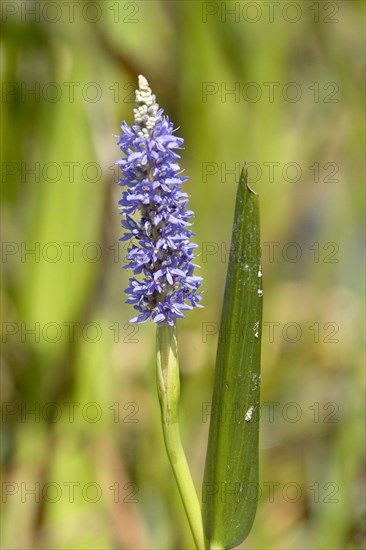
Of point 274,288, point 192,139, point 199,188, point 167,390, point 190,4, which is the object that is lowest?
point 167,390

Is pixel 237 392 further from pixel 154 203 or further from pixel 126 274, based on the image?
pixel 126 274

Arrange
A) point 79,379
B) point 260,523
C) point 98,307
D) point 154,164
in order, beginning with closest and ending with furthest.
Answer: point 154,164 → point 260,523 → point 79,379 → point 98,307

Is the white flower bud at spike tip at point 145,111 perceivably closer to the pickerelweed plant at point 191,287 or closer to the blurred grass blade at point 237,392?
the pickerelweed plant at point 191,287

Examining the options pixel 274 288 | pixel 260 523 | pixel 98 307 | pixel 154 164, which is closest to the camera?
pixel 154 164

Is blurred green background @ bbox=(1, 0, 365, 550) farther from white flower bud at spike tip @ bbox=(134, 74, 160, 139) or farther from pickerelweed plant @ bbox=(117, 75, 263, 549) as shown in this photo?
white flower bud at spike tip @ bbox=(134, 74, 160, 139)

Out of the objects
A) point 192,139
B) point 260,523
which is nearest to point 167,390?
point 260,523

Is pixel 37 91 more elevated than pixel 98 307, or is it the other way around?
pixel 37 91

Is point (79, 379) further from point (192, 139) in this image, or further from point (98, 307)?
point (192, 139)
